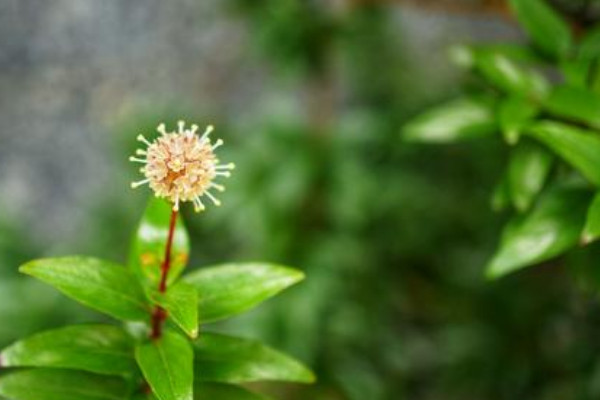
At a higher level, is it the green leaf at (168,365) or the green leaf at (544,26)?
the green leaf at (544,26)

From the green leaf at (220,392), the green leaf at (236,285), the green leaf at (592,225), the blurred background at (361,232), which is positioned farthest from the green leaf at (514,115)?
the blurred background at (361,232)

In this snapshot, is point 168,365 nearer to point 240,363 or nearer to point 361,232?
point 240,363

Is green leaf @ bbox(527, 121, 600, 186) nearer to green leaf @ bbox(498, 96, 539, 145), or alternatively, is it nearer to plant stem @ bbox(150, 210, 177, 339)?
green leaf @ bbox(498, 96, 539, 145)

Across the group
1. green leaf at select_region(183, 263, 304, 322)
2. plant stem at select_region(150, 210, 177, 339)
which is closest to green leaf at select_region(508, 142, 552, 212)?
green leaf at select_region(183, 263, 304, 322)

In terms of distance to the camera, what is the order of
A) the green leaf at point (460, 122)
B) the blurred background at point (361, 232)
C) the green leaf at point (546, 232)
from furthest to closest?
the blurred background at point (361, 232)
the green leaf at point (460, 122)
the green leaf at point (546, 232)

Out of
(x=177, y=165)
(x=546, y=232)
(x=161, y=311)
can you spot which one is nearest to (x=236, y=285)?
(x=161, y=311)

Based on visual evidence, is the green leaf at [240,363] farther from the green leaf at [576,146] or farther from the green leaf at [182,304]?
the green leaf at [576,146]
